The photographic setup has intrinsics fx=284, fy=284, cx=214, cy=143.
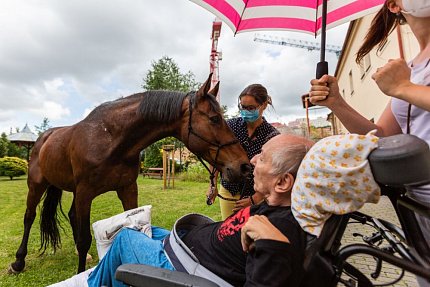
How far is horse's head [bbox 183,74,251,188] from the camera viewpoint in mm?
2488

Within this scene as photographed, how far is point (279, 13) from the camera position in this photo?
2.38 metres

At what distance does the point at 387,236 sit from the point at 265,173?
0.52m

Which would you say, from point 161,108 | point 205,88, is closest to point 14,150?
point 161,108

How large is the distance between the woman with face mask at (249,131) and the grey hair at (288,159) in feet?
4.18

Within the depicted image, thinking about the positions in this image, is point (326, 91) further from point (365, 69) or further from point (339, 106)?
point (365, 69)

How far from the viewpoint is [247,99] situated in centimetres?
256

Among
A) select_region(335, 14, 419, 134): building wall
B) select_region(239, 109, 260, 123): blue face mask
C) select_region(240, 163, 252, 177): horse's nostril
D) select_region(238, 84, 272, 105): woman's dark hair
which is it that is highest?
select_region(335, 14, 419, 134): building wall

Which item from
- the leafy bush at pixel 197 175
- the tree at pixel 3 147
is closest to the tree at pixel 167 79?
the leafy bush at pixel 197 175

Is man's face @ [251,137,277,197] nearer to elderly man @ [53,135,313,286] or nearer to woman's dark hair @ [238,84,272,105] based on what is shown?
elderly man @ [53,135,313,286]

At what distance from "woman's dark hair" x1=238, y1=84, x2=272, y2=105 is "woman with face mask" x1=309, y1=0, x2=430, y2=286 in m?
1.09

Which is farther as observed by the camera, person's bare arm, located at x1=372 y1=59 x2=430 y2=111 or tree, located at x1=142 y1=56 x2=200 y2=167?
tree, located at x1=142 y1=56 x2=200 y2=167

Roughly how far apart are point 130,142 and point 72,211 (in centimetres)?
193

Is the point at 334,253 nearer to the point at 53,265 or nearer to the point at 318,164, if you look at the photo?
the point at 318,164

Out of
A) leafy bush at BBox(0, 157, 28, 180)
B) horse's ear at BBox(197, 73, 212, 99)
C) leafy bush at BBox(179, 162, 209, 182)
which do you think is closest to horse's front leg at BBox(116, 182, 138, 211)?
horse's ear at BBox(197, 73, 212, 99)
